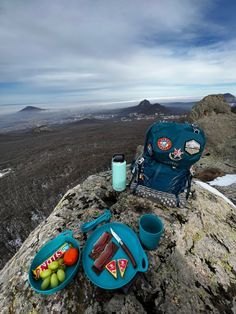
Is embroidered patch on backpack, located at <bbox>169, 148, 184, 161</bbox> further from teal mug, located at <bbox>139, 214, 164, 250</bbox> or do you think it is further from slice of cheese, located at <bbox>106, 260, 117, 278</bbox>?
slice of cheese, located at <bbox>106, 260, 117, 278</bbox>

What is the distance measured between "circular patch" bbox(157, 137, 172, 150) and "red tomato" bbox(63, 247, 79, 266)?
2670mm

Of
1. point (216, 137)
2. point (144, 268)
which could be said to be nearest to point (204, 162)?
point (216, 137)

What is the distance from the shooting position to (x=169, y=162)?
3.76 metres

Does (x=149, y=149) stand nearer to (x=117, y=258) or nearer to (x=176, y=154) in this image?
(x=176, y=154)

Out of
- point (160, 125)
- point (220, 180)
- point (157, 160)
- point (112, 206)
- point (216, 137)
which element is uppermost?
point (160, 125)

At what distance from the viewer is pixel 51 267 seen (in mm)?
2021

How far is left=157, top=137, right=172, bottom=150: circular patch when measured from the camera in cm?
367

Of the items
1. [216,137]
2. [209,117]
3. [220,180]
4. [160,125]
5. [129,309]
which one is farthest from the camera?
[209,117]

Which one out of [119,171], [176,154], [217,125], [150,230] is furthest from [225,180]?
[150,230]

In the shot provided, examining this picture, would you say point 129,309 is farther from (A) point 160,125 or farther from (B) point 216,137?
(B) point 216,137

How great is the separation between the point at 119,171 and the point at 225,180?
24.0 feet

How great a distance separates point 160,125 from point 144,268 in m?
2.86

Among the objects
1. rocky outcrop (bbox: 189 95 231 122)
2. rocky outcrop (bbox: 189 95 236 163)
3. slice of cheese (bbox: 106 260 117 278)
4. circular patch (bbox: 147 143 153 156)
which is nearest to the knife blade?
slice of cheese (bbox: 106 260 117 278)

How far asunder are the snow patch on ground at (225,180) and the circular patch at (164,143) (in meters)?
6.01
